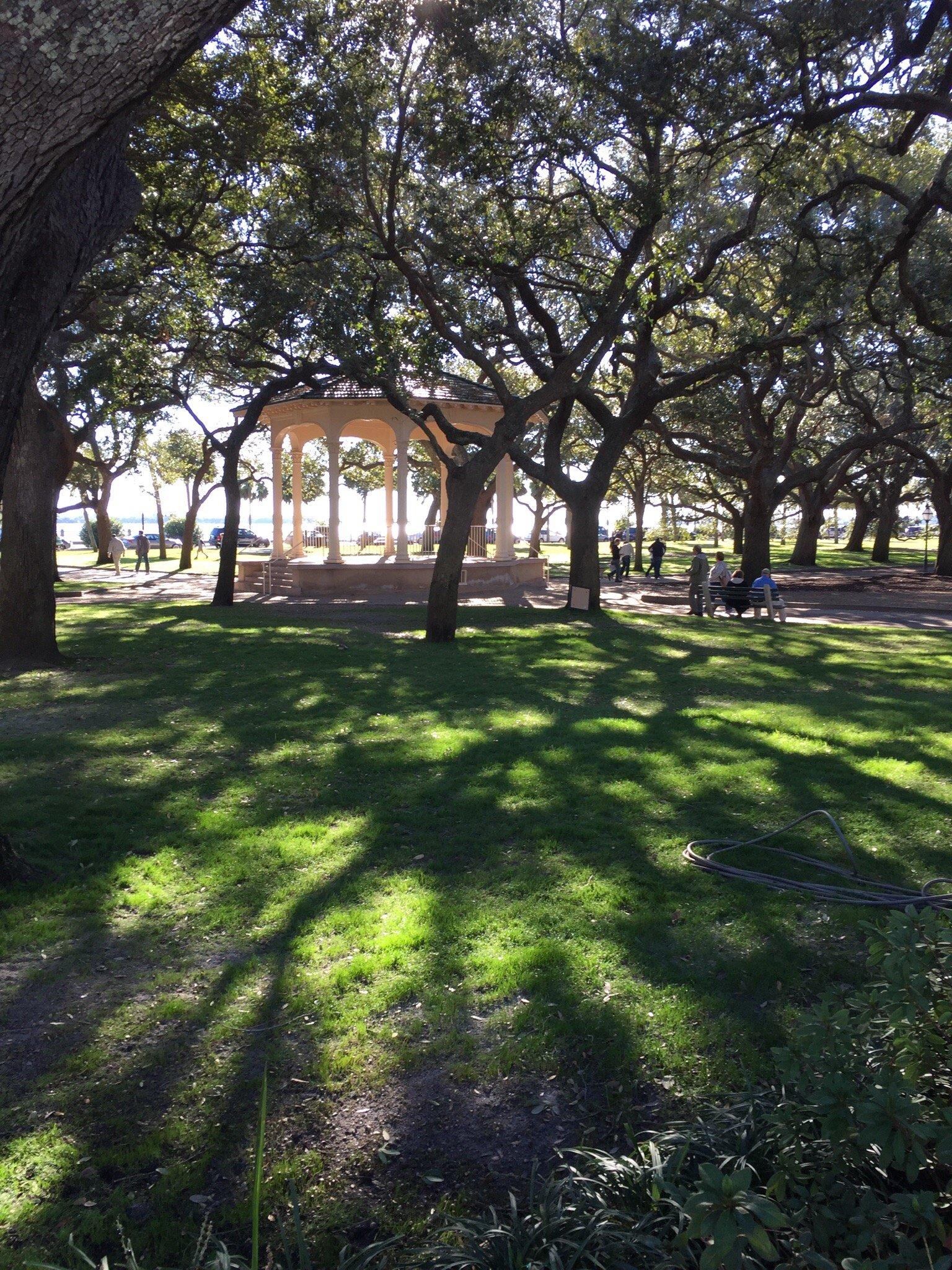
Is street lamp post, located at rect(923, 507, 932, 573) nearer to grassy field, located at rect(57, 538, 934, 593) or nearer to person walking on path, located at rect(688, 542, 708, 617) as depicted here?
grassy field, located at rect(57, 538, 934, 593)

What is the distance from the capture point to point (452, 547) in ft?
47.7

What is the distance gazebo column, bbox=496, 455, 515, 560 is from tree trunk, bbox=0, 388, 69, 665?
55.3ft

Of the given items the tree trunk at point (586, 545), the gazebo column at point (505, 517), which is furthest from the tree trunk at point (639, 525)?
the tree trunk at point (586, 545)

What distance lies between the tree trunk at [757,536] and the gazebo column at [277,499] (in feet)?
42.6

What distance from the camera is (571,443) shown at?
1465 inches

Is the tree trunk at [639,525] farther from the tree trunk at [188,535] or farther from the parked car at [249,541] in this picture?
the parked car at [249,541]

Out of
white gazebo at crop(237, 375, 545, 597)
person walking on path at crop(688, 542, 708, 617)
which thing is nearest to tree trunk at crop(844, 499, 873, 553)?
white gazebo at crop(237, 375, 545, 597)

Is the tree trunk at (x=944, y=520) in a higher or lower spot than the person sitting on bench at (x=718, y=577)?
higher

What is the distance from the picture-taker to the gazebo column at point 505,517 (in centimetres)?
2744

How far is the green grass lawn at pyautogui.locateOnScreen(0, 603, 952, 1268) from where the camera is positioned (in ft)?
9.99

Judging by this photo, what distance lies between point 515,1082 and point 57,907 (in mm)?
2597

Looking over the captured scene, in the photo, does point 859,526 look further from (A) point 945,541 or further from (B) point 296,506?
(B) point 296,506

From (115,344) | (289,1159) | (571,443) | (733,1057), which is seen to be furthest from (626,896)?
(571,443)

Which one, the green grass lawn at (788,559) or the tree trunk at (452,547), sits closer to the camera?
the tree trunk at (452,547)
